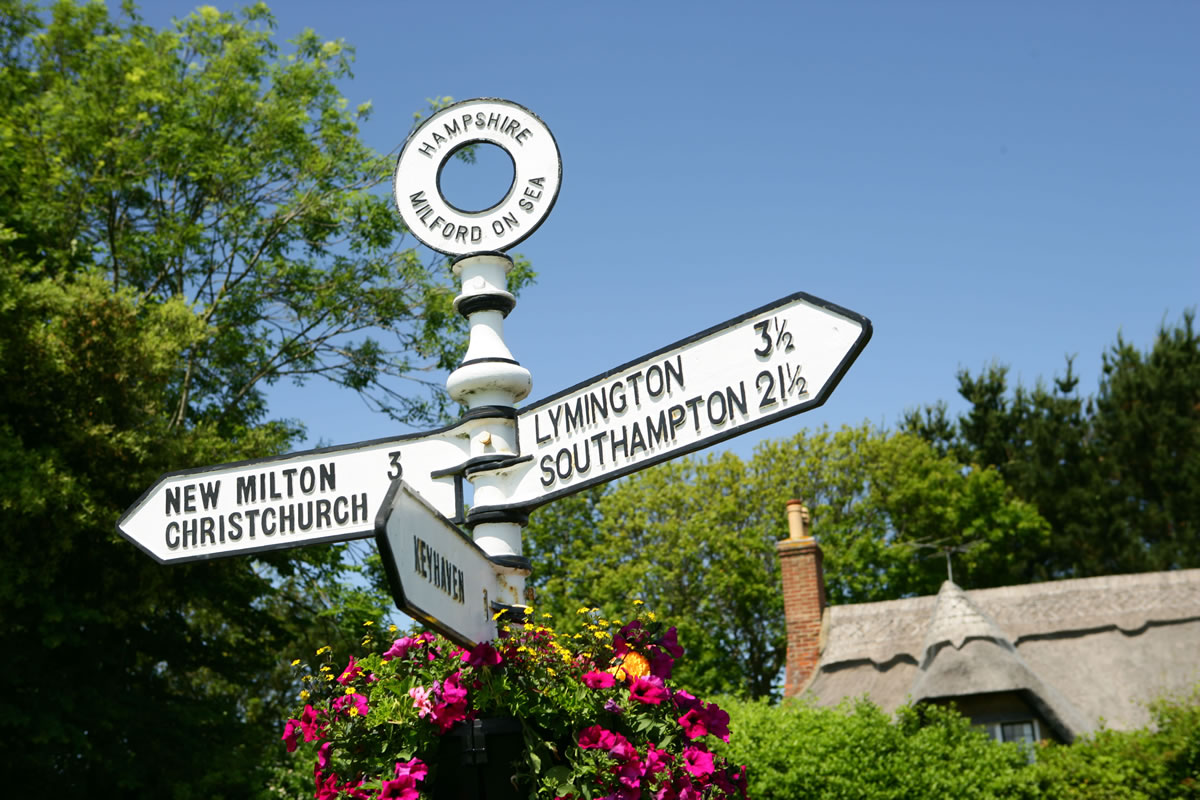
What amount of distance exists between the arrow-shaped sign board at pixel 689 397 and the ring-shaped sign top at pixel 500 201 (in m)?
0.62

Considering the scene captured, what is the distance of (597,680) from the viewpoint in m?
3.01

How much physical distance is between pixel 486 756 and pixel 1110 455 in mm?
39501

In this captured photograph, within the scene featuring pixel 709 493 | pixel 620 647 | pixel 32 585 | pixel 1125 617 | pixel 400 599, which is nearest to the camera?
pixel 400 599

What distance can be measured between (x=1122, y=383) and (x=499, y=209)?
131 ft

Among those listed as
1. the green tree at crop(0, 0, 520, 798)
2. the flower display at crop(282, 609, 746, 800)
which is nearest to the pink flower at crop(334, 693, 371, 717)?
the flower display at crop(282, 609, 746, 800)

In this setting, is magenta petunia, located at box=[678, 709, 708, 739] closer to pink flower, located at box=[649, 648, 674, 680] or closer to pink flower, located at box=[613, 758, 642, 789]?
pink flower, located at box=[649, 648, 674, 680]

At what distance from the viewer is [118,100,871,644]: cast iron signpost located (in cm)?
300

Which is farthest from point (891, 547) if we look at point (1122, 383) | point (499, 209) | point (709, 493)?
point (499, 209)

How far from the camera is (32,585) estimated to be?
12.6 metres

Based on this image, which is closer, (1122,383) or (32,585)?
(32,585)

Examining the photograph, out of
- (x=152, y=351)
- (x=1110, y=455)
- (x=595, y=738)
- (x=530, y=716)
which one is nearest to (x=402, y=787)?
(x=530, y=716)

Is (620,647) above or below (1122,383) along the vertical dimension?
below

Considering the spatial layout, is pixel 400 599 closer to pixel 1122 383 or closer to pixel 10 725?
pixel 10 725

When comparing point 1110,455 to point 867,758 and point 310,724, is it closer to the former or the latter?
point 867,758
